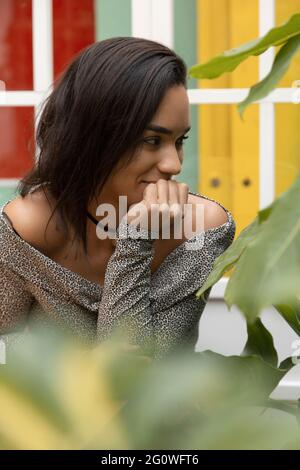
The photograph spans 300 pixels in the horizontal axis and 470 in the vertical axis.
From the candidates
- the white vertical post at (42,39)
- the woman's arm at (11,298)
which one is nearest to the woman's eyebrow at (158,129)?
the woman's arm at (11,298)

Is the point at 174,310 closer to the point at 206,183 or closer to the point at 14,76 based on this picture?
the point at 206,183

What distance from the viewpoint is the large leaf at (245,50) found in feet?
2.57

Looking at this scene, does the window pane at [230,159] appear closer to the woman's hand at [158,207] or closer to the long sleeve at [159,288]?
the long sleeve at [159,288]

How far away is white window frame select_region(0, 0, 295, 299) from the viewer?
3.18 metres

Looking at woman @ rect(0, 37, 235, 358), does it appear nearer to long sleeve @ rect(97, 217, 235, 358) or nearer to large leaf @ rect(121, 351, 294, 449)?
long sleeve @ rect(97, 217, 235, 358)

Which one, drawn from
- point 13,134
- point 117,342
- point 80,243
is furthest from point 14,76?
point 117,342

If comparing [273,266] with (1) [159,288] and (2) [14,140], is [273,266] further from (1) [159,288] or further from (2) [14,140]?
(2) [14,140]

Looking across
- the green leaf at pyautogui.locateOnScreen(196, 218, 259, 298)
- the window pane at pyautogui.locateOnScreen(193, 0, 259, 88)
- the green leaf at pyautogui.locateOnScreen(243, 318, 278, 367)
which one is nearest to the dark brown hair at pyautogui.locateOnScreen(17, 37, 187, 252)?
the green leaf at pyautogui.locateOnScreen(243, 318, 278, 367)

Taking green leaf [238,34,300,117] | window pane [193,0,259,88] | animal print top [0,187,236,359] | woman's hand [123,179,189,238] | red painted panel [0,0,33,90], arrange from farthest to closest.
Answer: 1. red painted panel [0,0,33,90]
2. window pane [193,0,259,88]
3. animal print top [0,187,236,359]
4. woman's hand [123,179,189,238]
5. green leaf [238,34,300,117]

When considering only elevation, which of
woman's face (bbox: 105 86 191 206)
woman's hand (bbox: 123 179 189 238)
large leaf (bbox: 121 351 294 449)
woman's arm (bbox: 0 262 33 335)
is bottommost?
woman's arm (bbox: 0 262 33 335)

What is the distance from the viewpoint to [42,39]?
129 inches

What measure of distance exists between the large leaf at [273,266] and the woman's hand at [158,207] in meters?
1.11

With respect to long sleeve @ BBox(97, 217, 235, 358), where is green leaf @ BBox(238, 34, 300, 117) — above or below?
above
